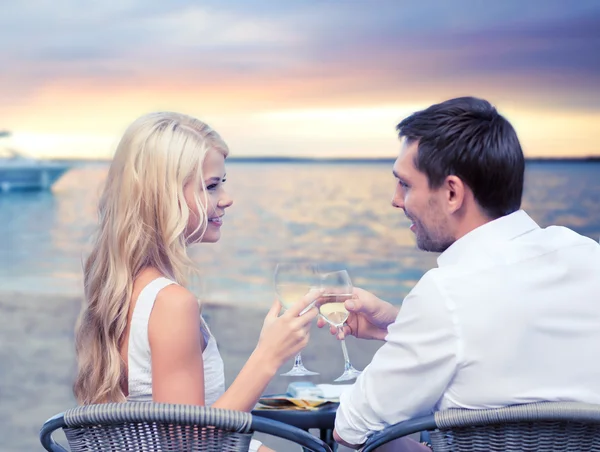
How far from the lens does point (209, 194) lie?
2039mm

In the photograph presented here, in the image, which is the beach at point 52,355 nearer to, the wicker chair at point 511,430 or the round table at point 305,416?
the round table at point 305,416

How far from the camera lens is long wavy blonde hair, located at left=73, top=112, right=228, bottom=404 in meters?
1.87

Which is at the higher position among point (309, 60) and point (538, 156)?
point (309, 60)

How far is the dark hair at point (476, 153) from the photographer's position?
67.7 inches

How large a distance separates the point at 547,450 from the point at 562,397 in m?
0.12

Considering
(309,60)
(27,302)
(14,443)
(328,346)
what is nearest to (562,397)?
(14,443)

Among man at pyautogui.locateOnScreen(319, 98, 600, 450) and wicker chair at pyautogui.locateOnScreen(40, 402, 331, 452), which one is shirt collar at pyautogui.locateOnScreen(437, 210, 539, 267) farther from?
wicker chair at pyautogui.locateOnScreen(40, 402, 331, 452)

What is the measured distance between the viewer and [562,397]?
1.55 m

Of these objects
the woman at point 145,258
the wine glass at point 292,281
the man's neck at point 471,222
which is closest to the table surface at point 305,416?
the woman at point 145,258

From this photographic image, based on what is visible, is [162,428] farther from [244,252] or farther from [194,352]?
[244,252]

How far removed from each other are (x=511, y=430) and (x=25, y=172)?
31434mm

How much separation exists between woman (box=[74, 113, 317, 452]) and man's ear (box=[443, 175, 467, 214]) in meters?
0.36

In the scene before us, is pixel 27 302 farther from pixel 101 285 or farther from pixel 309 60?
pixel 309 60

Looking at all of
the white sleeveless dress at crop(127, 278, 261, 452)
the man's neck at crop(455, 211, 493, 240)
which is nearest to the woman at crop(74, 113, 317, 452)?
the white sleeveless dress at crop(127, 278, 261, 452)
